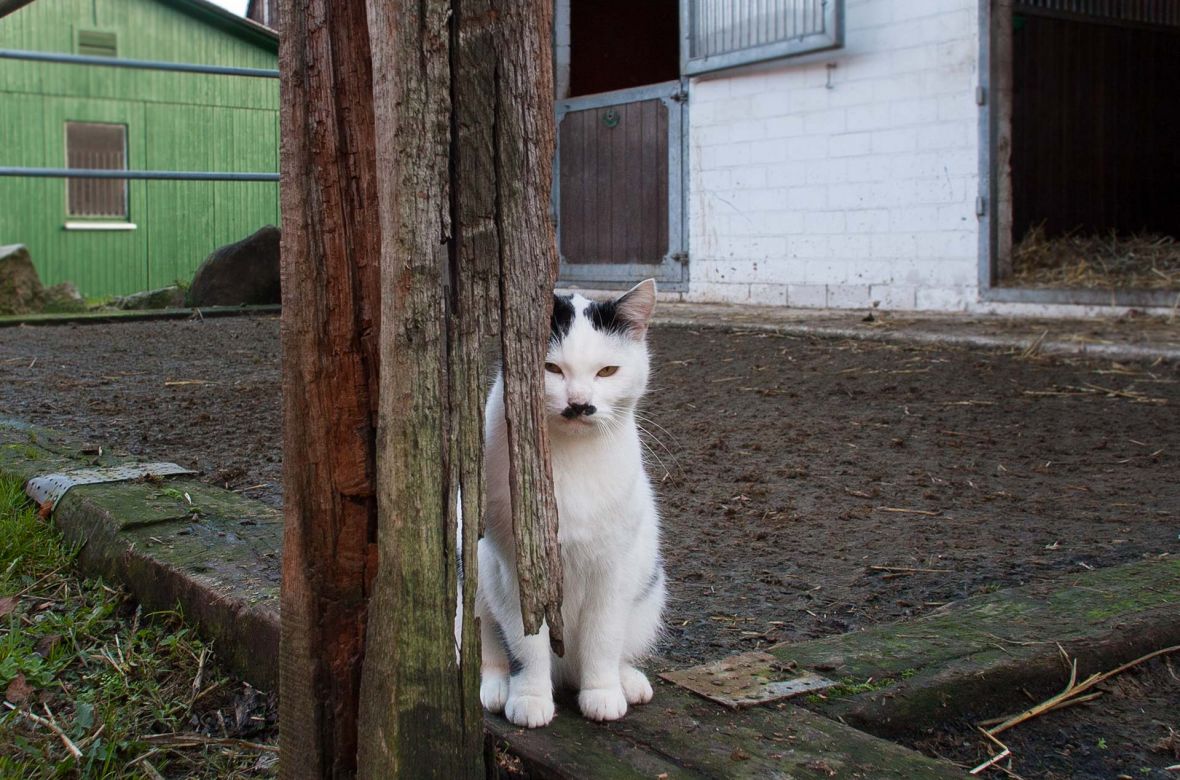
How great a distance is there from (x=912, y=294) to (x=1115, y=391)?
8.05 ft

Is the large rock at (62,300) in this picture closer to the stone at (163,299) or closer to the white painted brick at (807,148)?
the stone at (163,299)

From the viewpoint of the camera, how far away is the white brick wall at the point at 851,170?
6645 millimetres

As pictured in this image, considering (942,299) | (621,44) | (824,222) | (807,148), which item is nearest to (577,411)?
(942,299)

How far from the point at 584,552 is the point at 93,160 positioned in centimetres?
1669

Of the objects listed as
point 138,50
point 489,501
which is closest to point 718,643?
point 489,501

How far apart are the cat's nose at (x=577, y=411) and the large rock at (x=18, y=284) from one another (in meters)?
7.47

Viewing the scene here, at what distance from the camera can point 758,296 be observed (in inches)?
310

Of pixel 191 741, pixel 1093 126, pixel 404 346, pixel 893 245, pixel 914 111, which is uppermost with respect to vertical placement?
pixel 1093 126

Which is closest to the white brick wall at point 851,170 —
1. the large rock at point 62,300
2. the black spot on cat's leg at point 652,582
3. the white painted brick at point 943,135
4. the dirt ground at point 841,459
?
the white painted brick at point 943,135

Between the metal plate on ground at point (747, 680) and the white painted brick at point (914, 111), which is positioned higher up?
the white painted brick at point (914, 111)

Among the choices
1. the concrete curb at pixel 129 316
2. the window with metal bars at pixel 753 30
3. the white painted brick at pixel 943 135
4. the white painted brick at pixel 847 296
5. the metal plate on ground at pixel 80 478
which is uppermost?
the window with metal bars at pixel 753 30

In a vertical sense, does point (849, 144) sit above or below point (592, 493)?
above

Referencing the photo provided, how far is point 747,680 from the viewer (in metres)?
1.79

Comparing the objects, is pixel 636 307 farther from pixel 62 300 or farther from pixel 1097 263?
pixel 62 300
